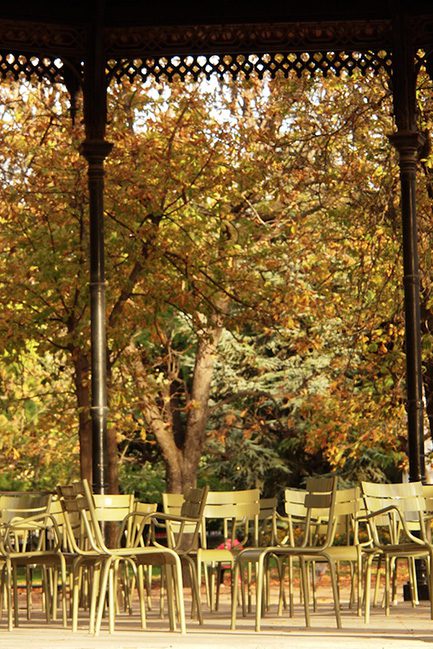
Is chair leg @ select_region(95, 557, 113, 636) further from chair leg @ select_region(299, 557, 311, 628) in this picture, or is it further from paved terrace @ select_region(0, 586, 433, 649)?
chair leg @ select_region(299, 557, 311, 628)

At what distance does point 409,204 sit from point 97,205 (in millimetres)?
2237

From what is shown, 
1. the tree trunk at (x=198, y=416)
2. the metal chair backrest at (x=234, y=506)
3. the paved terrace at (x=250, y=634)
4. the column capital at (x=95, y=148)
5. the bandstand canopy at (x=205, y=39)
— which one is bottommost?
the paved terrace at (x=250, y=634)

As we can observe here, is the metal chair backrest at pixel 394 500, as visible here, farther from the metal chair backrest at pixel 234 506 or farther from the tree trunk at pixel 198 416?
the tree trunk at pixel 198 416

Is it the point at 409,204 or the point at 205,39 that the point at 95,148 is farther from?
the point at 409,204

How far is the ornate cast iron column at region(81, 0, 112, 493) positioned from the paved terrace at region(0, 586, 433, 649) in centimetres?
158

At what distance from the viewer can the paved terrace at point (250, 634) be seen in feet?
22.0

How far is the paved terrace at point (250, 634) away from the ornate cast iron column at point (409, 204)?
60.5 inches

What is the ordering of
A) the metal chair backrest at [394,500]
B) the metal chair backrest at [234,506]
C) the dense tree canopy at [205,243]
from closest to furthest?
the metal chair backrest at [394,500] < the metal chair backrest at [234,506] < the dense tree canopy at [205,243]

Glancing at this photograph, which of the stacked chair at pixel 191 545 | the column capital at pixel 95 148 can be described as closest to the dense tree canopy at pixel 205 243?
the column capital at pixel 95 148

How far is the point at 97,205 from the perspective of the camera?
9.98m

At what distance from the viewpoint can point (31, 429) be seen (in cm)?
2077

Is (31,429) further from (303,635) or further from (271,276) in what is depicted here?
(303,635)

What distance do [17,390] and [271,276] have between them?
14.5ft

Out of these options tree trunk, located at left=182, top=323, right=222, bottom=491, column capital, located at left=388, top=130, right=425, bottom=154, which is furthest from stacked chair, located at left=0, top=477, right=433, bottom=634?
tree trunk, located at left=182, top=323, right=222, bottom=491
